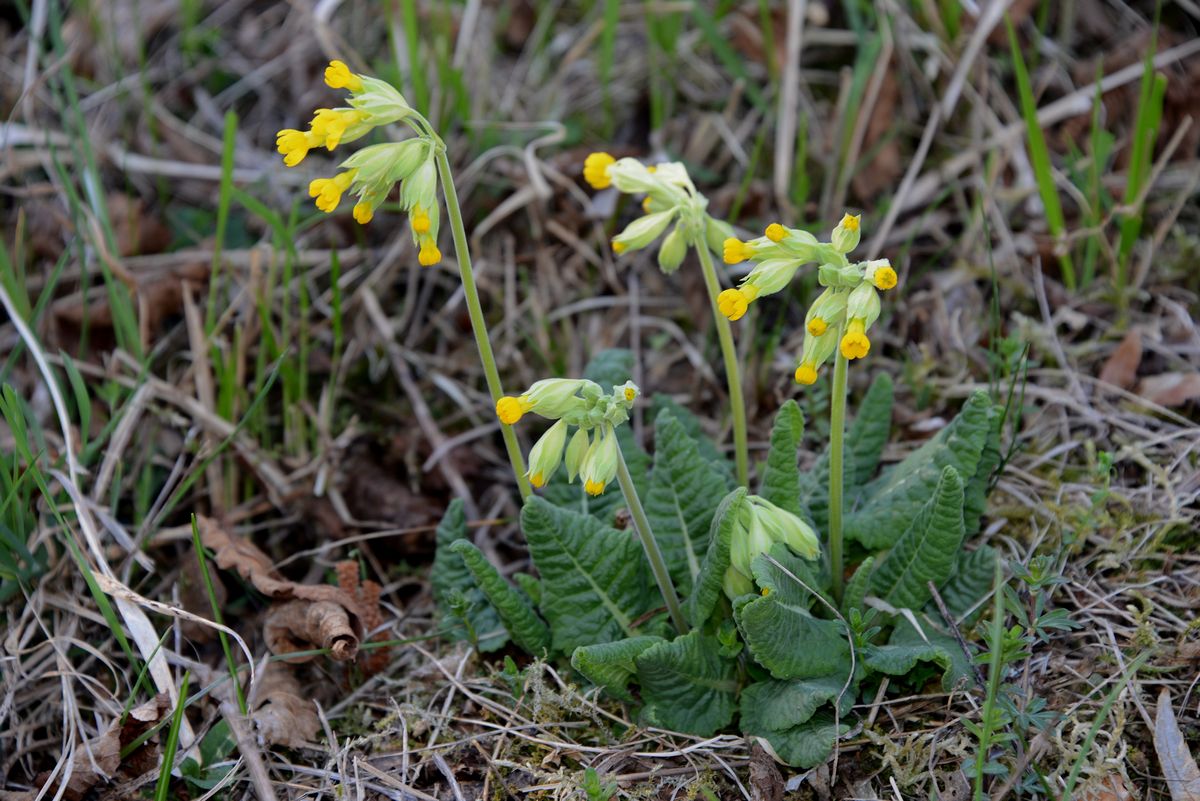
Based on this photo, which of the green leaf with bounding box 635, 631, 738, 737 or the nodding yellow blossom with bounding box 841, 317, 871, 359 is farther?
the green leaf with bounding box 635, 631, 738, 737

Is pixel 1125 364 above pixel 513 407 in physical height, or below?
below

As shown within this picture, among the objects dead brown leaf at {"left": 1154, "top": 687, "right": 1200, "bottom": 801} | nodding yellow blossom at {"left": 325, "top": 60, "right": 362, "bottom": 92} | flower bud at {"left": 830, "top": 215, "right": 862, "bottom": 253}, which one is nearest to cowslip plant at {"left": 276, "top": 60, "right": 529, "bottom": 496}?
nodding yellow blossom at {"left": 325, "top": 60, "right": 362, "bottom": 92}

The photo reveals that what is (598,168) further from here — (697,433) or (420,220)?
(697,433)

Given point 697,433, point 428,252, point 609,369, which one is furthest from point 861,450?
point 428,252

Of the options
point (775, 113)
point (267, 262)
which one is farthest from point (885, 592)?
point (267, 262)

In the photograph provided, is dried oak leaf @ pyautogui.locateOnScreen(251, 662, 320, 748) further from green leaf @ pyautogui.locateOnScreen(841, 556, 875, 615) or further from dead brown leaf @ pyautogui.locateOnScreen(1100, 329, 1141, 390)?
dead brown leaf @ pyautogui.locateOnScreen(1100, 329, 1141, 390)

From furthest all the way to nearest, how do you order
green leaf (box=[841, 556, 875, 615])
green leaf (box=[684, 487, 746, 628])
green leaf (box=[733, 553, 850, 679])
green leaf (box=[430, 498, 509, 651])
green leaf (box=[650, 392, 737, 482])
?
green leaf (box=[650, 392, 737, 482]) → green leaf (box=[430, 498, 509, 651]) → green leaf (box=[841, 556, 875, 615]) → green leaf (box=[684, 487, 746, 628]) → green leaf (box=[733, 553, 850, 679])
